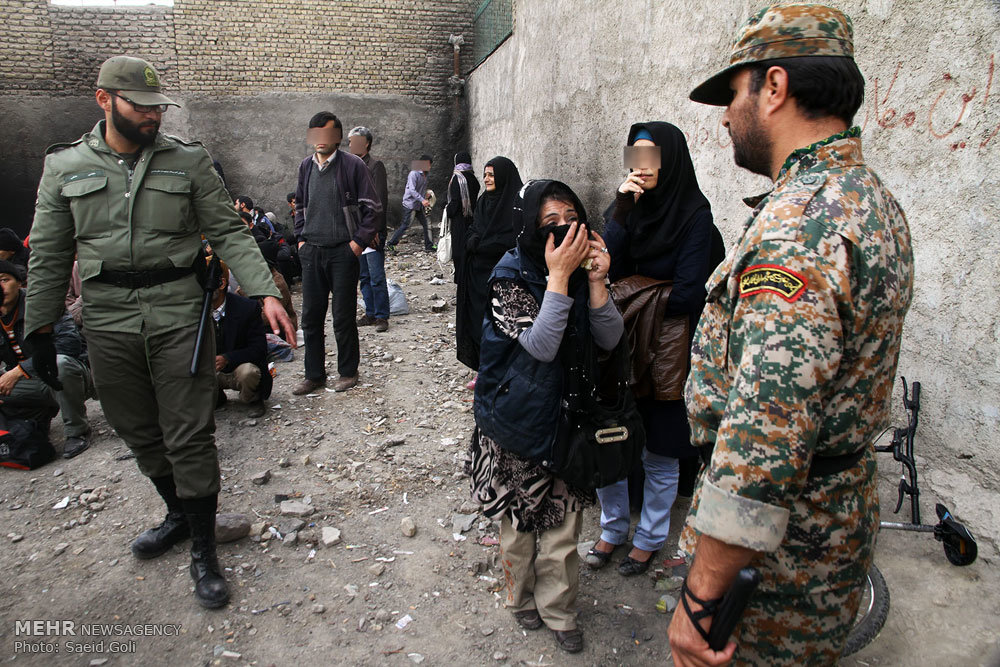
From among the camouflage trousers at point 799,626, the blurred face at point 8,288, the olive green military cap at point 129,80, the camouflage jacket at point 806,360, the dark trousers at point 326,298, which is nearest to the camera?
the camouflage jacket at point 806,360

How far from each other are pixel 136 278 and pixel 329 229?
7.51ft

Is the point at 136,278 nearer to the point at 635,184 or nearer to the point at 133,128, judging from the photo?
the point at 133,128

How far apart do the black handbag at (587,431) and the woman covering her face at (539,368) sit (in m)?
0.04

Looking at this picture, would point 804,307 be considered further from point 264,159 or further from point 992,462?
point 264,159

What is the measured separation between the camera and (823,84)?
3.81ft

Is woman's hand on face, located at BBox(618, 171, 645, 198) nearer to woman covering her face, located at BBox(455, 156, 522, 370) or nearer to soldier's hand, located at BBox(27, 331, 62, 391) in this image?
woman covering her face, located at BBox(455, 156, 522, 370)

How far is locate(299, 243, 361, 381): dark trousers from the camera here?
4887 mm

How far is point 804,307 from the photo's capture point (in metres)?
1.04

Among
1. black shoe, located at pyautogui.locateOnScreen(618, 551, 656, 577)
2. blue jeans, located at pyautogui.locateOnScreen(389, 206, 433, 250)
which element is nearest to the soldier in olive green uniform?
black shoe, located at pyautogui.locateOnScreen(618, 551, 656, 577)

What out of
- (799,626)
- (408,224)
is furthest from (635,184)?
(408,224)

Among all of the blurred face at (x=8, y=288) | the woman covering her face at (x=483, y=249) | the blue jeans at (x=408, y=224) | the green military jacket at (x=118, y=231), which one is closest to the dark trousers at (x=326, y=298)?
the woman covering her face at (x=483, y=249)

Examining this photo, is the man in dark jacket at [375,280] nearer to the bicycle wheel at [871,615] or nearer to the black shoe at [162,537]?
the black shoe at [162,537]

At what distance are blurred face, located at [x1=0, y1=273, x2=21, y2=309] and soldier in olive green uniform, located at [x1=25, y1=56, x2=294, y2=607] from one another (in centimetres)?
165

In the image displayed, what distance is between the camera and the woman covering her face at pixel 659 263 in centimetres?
260
